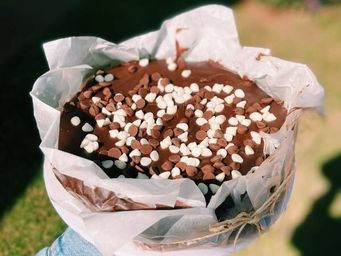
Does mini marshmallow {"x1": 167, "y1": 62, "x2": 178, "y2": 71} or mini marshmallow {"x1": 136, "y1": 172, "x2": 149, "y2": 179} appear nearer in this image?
mini marshmallow {"x1": 136, "y1": 172, "x2": 149, "y2": 179}

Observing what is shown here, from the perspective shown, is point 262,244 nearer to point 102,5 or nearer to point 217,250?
point 217,250

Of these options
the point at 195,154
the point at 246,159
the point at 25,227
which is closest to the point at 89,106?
the point at 195,154

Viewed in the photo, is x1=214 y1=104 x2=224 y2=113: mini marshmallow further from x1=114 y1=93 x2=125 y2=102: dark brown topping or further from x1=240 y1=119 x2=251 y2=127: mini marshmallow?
x1=114 y1=93 x2=125 y2=102: dark brown topping

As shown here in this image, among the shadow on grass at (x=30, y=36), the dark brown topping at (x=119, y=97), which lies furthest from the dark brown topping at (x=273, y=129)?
the shadow on grass at (x=30, y=36)

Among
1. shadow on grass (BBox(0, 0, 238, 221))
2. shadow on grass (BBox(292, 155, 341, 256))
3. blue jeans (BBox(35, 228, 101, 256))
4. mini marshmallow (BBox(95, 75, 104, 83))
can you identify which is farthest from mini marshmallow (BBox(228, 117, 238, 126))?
shadow on grass (BBox(0, 0, 238, 221))

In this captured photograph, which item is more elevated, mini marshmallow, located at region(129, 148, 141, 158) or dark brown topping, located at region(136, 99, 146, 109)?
dark brown topping, located at region(136, 99, 146, 109)

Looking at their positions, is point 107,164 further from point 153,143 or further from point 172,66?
point 172,66
